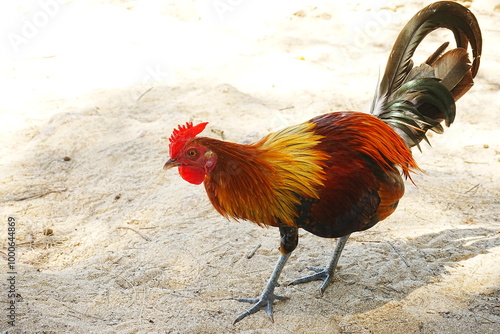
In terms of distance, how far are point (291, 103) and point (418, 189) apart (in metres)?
2.27

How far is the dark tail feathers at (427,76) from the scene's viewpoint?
3.48 meters

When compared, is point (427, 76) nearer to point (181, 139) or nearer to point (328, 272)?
point (328, 272)

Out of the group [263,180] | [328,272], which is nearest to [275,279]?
[328,272]

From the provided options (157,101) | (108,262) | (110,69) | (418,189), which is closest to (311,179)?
(108,262)

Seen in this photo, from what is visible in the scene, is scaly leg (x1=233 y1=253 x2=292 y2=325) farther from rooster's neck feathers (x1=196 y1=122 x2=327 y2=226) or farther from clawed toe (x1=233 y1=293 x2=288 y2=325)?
rooster's neck feathers (x1=196 y1=122 x2=327 y2=226)

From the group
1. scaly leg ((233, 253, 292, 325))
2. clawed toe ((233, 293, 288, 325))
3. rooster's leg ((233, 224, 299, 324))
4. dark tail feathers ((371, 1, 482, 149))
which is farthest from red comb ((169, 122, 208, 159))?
dark tail feathers ((371, 1, 482, 149))

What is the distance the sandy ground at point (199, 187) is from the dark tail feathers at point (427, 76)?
1.04 metres

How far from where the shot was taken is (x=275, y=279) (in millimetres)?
3348

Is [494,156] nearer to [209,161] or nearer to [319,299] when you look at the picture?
[319,299]

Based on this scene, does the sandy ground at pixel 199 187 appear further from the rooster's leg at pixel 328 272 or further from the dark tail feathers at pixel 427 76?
the dark tail feathers at pixel 427 76

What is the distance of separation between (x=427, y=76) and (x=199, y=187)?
2.29m

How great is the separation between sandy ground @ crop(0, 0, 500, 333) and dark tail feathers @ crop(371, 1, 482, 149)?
104 cm

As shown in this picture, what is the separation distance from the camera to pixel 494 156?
532 cm

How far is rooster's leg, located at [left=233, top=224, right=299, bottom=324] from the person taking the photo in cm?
317
